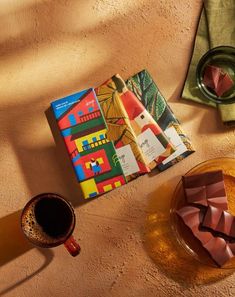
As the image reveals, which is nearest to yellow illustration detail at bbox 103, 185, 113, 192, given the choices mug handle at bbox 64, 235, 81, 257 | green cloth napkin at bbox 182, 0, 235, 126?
mug handle at bbox 64, 235, 81, 257

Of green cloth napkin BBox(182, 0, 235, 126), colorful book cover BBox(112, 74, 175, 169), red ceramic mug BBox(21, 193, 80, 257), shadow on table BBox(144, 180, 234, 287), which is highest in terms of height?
green cloth napkin BBox(182, 0, 235, 126)

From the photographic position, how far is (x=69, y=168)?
966 millimetres

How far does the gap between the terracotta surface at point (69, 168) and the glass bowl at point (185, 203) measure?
22 mm

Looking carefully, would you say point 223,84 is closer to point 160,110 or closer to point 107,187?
point 160,110

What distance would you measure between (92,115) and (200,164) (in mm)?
219

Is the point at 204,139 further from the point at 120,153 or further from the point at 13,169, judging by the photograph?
the point at 13,169

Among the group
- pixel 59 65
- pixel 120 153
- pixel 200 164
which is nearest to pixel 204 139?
pixel 200 164

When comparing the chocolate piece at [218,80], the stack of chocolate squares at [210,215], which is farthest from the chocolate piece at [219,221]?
the chocolate piece at [218,80]

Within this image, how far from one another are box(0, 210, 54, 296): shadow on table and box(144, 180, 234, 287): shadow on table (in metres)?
0.19

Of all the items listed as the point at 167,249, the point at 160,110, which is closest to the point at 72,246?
the point at 167,249

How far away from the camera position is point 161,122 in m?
0.97

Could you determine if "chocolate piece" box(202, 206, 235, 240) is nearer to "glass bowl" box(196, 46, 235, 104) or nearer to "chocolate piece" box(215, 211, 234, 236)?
"chocolate piece" box(215, 211, 234, 236)

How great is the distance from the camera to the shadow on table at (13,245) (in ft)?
3.14

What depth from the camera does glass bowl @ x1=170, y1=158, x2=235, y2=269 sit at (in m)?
0.94
